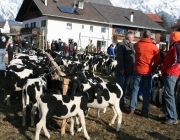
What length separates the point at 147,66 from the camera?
7031 millimetres

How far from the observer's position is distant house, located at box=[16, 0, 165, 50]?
38.8 metres

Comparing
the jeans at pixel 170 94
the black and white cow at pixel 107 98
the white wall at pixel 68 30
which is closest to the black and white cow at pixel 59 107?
the black and white cow at pixel 107 98

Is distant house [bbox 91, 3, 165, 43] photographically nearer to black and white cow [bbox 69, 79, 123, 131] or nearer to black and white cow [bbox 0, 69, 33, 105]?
black and white cow [bbox 0, 69, 33, 105]

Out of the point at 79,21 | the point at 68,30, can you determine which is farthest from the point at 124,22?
the point at 68,30

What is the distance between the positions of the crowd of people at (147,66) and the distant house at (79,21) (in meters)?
28.3

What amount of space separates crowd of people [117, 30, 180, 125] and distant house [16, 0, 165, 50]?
93.0 ft

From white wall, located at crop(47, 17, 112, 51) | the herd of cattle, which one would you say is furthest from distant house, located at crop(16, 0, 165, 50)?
the herd of cattle

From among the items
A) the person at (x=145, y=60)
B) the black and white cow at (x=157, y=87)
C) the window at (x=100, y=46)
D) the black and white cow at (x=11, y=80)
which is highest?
the window at (x=100, y=46)

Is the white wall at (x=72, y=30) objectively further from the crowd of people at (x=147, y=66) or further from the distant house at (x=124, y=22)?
the crowd of people at (x=147, y=66)

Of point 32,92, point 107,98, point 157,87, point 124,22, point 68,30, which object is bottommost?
point 157,87

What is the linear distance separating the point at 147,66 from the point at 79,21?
3503 centimetres

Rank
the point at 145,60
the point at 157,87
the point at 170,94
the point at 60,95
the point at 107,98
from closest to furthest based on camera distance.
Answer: the point at 60,95, the point at 107,98, the point at 170,94, the point at 145,60, the point at 157,87

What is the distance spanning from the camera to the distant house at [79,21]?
3884cm

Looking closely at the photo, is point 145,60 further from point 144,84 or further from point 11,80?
point 11,80
